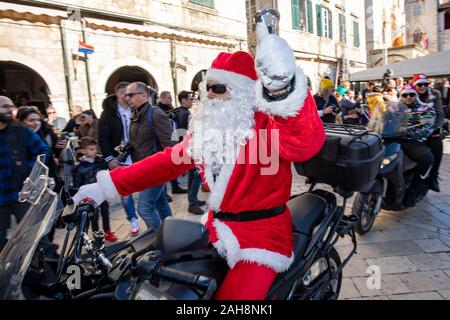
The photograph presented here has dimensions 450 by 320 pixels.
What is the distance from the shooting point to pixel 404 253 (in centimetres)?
352

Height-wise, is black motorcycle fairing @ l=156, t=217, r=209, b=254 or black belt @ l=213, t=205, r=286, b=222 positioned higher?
black motorcycle fairing @ l=156, t=217, r=209, b=254

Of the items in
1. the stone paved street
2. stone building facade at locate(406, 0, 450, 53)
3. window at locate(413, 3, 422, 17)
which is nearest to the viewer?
the stone paved street

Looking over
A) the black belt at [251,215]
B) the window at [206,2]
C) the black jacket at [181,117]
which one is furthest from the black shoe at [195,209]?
the window at [206,2]

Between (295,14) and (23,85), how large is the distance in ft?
39.5

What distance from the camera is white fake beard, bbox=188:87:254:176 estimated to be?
1894 millimetres

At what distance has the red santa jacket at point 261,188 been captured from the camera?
174cm

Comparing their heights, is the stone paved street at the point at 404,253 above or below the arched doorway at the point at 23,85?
below

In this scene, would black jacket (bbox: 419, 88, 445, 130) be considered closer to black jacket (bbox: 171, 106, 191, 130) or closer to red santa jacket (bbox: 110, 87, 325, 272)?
black jacket (bbox: 171, 106, 191, 130)

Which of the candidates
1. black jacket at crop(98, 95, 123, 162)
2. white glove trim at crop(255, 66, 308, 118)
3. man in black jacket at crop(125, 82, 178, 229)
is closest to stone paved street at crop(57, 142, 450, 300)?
man in black jacket at crop(125, 82, 178, 229)

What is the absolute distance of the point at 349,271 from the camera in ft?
10.5

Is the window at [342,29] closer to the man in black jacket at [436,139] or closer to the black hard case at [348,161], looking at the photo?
the man in black jacket at [436,139]

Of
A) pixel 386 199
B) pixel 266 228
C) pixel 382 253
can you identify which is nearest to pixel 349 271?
pixel 382 253

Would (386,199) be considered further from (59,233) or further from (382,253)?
(59,233)

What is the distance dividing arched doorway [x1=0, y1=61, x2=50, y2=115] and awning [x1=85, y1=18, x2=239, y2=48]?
231 centimetres
